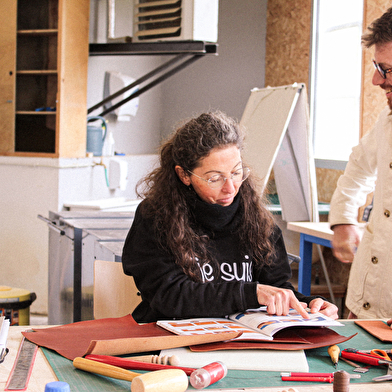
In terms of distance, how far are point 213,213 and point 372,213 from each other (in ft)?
2.22

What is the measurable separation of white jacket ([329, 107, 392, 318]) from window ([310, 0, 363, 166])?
225 cm

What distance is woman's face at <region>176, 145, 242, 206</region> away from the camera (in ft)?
4.78

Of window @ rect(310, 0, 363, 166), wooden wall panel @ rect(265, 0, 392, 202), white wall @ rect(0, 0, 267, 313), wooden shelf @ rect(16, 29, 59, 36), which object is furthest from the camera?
window @ rect(310, 0, 363, 166)

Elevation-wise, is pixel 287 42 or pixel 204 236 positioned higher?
pixel 287 42

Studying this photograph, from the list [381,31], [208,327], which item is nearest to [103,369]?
[208,327]

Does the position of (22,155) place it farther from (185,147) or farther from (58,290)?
(185,147)

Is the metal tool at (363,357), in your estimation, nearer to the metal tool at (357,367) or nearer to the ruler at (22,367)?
the metal tool at (357,367)

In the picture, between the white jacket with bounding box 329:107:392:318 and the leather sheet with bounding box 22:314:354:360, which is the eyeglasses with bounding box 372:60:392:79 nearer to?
the white jacket with bounding box 329:107:392:318

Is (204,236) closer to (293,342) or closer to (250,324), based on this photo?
(250,324)

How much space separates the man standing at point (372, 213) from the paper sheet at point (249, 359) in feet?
2.48

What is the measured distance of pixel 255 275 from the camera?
5.07 feet

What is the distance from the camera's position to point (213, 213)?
4.83 ft

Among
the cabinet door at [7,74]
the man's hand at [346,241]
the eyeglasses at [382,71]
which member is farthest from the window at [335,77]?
the eyeglasses at [382,71]

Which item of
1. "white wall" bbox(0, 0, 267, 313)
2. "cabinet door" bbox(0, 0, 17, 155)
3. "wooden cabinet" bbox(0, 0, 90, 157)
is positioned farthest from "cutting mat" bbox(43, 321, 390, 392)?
"cabinet door" bbox(0, 0, 17, 155)
